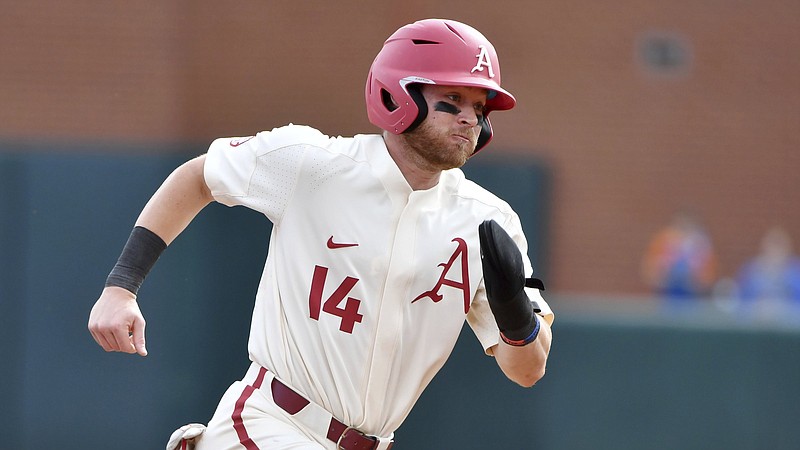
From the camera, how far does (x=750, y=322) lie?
25.6 ft

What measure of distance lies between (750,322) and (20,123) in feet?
27.6

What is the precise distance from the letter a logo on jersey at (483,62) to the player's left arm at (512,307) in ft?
1.89

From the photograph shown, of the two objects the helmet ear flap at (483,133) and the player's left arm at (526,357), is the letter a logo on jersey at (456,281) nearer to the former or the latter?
the player's left arm at (526,357)

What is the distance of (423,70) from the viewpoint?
395cm

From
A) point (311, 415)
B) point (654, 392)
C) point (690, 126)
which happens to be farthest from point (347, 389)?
point (690, 126)

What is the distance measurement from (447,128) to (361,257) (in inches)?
20.3

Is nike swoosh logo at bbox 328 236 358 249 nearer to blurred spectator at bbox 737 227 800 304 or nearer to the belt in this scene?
the belt

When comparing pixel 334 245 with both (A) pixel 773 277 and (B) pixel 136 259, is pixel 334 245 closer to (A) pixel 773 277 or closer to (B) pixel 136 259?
(B) pixel 136 259

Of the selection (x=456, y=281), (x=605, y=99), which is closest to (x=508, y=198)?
(x=456, y=281)

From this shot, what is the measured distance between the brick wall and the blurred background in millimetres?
28

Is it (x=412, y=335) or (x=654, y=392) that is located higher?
(x=412, y=335)

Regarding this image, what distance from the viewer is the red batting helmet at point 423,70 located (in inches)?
154

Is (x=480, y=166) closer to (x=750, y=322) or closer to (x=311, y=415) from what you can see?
(x=750, y=322)

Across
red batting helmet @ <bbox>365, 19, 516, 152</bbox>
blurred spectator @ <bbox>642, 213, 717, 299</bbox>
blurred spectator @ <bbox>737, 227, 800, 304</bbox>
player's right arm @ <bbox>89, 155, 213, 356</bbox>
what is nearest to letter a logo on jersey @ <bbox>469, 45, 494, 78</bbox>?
red batting helmet @ <bbox>365, 19, 516, 152</bbox>
